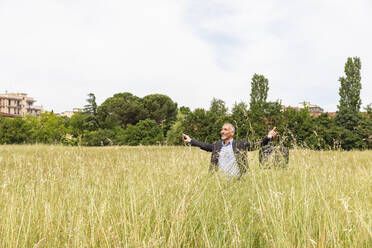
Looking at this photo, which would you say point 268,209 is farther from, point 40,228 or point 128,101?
point 128,101

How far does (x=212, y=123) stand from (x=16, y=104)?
348 feet

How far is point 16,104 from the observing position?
10581 centimetres

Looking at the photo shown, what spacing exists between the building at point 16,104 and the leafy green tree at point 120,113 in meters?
64.9

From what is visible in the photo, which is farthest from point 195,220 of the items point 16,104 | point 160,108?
point 16,104

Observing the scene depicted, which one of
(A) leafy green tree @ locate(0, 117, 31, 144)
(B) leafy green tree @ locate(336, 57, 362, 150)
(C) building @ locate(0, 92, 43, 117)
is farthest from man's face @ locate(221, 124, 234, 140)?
(C) building @ locate(0, 92, 43, 117)

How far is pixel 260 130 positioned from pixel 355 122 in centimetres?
1155

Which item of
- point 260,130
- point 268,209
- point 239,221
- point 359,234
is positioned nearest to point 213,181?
point 239,221

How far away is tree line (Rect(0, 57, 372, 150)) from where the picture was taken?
1712cm

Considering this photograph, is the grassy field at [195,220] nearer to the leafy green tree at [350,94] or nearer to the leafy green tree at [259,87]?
the leafy green tree at [350,94]

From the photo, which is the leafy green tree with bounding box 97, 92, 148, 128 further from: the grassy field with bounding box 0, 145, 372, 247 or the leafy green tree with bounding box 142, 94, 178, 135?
the grassy field with bounding box 0, 145, 372, 247

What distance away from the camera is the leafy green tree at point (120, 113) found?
135 feet

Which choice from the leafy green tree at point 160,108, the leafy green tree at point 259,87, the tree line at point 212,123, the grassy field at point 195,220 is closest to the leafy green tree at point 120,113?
the tree line at point 212,123

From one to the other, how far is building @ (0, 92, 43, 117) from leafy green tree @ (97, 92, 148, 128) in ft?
213

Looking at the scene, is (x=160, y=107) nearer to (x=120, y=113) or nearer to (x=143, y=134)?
(x=120, y=113)
